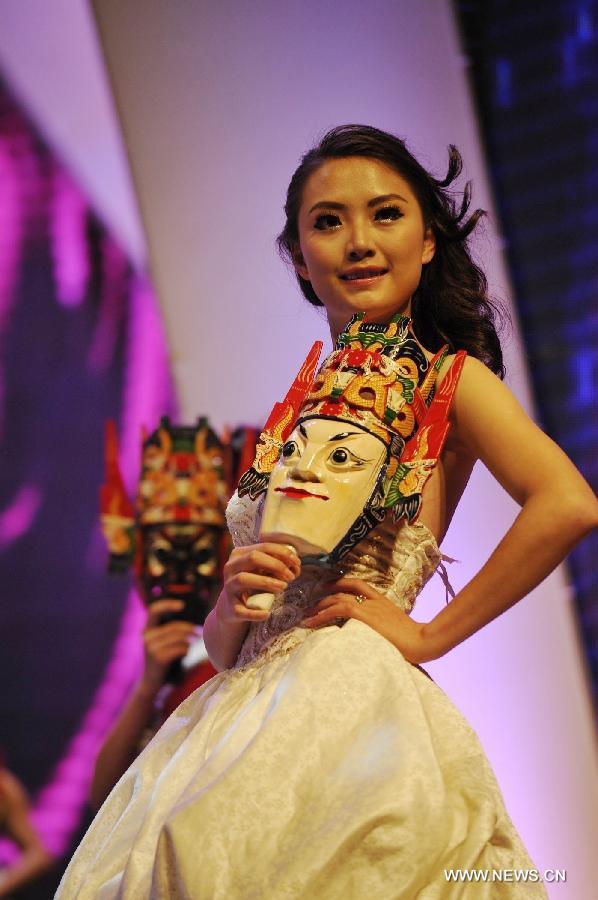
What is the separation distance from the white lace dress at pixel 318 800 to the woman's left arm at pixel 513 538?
0.04 metres

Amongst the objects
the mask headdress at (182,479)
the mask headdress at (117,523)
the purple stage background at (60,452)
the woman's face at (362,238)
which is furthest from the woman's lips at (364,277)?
the purple stage background at (60,452)

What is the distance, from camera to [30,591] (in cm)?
319

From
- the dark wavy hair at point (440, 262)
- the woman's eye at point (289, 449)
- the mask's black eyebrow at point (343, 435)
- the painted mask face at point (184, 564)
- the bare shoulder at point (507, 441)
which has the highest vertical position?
the dark wavy hair at point (440, 262)

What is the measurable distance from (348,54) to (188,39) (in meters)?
0.60

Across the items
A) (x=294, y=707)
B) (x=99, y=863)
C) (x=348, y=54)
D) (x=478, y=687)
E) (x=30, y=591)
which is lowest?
(x=478, y=687)

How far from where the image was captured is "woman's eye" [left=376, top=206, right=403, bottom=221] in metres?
1.51

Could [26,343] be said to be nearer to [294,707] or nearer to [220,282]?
[220,282]

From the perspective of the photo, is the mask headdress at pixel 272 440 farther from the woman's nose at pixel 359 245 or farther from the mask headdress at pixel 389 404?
the woman's nose at pixel 359 245

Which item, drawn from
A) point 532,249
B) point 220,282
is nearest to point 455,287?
point 532,249

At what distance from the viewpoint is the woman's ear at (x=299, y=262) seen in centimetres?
168

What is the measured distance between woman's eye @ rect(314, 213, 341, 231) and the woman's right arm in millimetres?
496

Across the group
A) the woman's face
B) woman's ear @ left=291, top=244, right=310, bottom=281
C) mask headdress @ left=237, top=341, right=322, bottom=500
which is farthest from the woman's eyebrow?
mask headdress @ left=237, top=341, right=322, bottom=500

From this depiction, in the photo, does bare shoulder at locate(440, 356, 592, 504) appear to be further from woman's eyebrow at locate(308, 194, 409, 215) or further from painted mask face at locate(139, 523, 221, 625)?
painted mask face at locate(139, 523, 221, 625)

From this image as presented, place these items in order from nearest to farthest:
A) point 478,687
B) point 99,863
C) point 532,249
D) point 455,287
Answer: point 99,863
point 455,287
point 478,687
point 532,249
